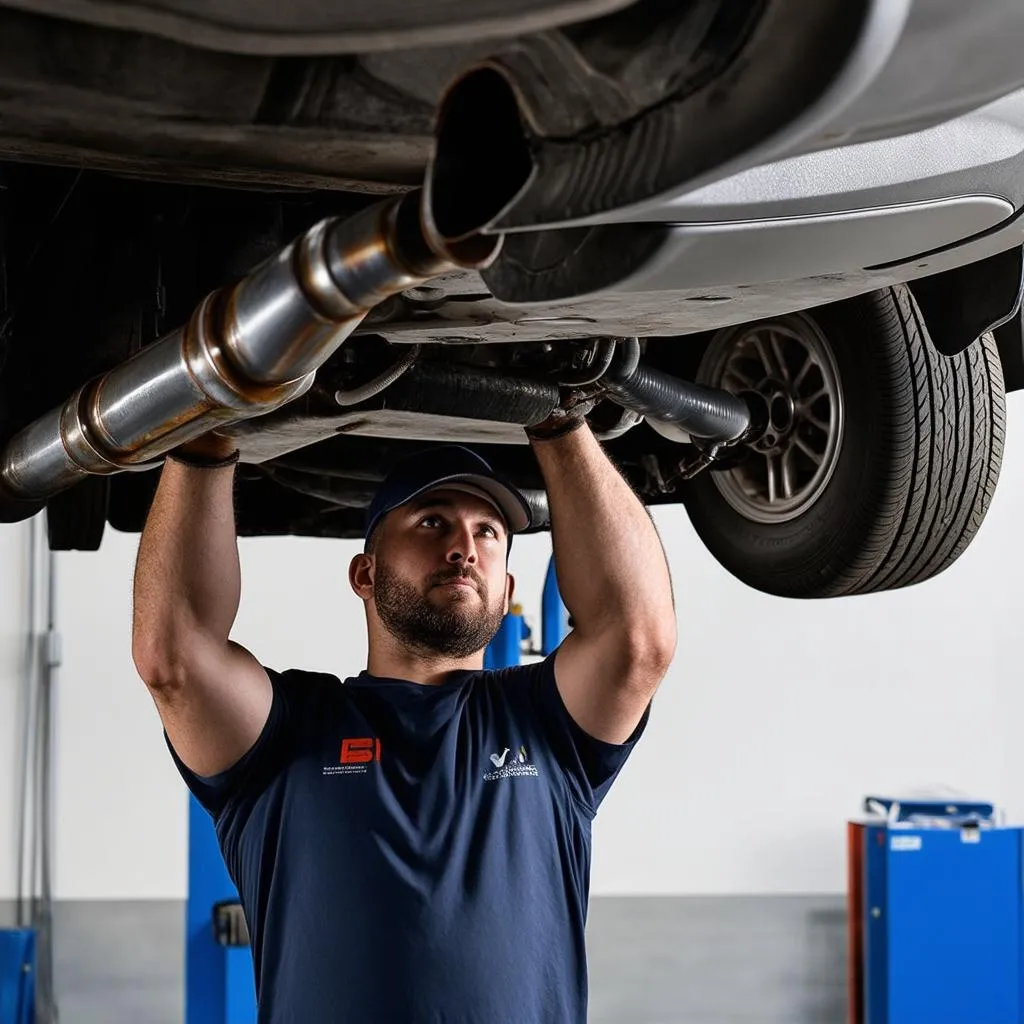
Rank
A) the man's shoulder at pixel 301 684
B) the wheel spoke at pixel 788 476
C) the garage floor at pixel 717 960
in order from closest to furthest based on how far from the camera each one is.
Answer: the man's shoulder at pixel 301 684
the wheel spoke at pixel 788 476
the garage floor at pixel 717 960

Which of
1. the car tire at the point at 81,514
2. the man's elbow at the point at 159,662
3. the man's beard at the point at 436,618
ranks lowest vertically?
the man's elbow at the point at 159,662

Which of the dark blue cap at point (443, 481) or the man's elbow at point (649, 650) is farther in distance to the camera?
the dark blue cap at point (443, 481)

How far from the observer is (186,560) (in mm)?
1557

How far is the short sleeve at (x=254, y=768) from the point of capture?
166 cm

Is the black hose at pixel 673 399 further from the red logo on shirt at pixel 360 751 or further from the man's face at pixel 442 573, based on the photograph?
the red logo on shirt at pixel 360 751

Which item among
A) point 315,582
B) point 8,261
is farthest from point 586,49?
point 315,582

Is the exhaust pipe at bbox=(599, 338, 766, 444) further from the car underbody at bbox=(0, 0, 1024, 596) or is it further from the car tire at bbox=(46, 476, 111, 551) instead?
the car tire at bbox=(46, 476, 111, 551)

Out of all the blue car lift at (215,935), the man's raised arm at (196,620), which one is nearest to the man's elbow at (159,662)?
the man's raised arm at (196,620)

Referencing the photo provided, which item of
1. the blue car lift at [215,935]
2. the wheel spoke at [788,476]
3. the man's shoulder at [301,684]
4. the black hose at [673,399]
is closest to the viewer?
the black hose at [673,399]

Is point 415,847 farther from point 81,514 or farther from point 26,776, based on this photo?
point 26,776

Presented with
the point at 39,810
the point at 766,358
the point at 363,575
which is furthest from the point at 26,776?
the point at 766,358

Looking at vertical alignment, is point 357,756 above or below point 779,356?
below

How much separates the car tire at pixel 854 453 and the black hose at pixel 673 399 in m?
0.10

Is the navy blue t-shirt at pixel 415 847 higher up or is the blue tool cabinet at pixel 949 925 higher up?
the navy blue t-shirt at pixel 415 847
